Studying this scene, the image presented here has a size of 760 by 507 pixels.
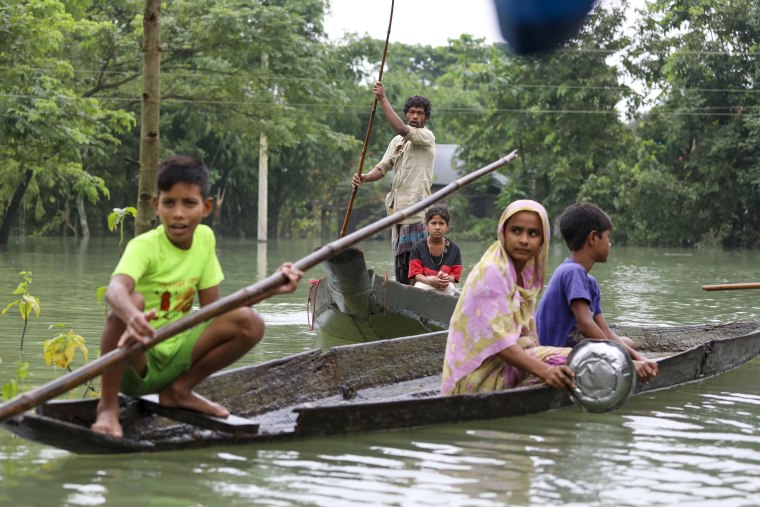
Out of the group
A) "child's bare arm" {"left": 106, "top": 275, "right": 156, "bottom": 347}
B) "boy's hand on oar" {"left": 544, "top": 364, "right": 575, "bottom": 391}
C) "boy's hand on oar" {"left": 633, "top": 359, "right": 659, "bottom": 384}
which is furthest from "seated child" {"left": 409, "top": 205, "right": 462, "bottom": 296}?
"child's bare arm" {"left": 106, "top": 275, "right": 156, "bottom": 347}

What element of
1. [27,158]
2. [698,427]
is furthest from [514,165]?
[698,427]

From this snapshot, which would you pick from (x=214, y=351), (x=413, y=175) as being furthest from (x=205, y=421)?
(x=413, y=175)

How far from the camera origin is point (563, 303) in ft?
19.2

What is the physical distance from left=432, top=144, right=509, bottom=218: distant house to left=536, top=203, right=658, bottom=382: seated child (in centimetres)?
4069

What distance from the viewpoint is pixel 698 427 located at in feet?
18.2

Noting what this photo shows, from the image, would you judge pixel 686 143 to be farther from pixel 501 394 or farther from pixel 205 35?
pixel 501 394

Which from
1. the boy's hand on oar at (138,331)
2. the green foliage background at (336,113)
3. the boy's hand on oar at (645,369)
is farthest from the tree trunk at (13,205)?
the boy's hand on oar at (138,331)

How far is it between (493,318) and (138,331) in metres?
1.82

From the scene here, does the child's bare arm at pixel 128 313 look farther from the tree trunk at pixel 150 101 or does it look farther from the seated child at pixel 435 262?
the seated child at pixel 435 262

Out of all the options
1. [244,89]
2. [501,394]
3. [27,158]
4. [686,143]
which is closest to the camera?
[501,394]

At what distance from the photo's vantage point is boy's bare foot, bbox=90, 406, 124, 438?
14.3 ft

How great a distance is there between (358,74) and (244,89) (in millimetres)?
12452

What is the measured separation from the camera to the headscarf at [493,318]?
523 centimetres

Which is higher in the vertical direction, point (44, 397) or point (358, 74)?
point (358, 74)
